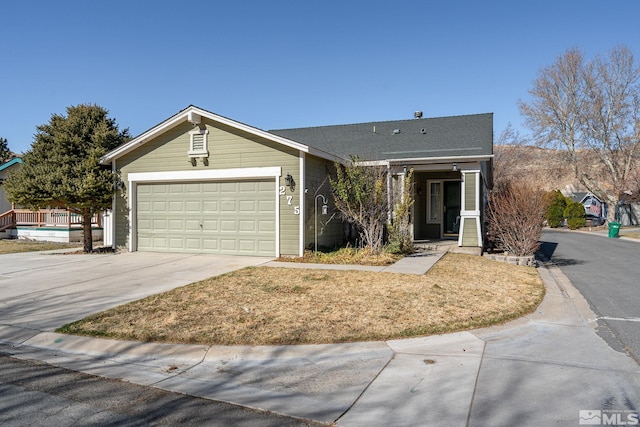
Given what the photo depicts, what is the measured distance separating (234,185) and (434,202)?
27.5ft

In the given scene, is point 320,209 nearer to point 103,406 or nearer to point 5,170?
point 103,406

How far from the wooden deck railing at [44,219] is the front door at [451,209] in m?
15.6

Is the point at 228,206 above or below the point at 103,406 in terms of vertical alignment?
above

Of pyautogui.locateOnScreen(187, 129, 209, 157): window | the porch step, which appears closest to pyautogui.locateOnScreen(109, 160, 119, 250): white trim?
pyautogui.locateOnScreen(187, 129, 209, 157): window

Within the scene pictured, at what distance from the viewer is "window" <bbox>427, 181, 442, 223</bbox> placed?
16.6 m

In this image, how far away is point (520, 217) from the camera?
11445mm

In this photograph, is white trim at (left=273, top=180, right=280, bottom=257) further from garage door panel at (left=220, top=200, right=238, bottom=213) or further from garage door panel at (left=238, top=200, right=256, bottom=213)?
garage door panel at (left=220, top=200, right=238, bottom=213)

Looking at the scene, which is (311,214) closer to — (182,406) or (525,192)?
(525,192)

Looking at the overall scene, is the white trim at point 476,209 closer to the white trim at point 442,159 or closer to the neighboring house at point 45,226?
the white trim at point 442,159

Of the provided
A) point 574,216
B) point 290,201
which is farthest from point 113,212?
point 574,216

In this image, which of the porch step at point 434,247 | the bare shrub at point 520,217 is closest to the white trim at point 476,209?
the porch step at point 434,247

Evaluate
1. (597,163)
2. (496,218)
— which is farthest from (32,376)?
(597,163)

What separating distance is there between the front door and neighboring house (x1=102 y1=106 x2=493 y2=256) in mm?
2159

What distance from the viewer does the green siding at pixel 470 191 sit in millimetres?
13562
